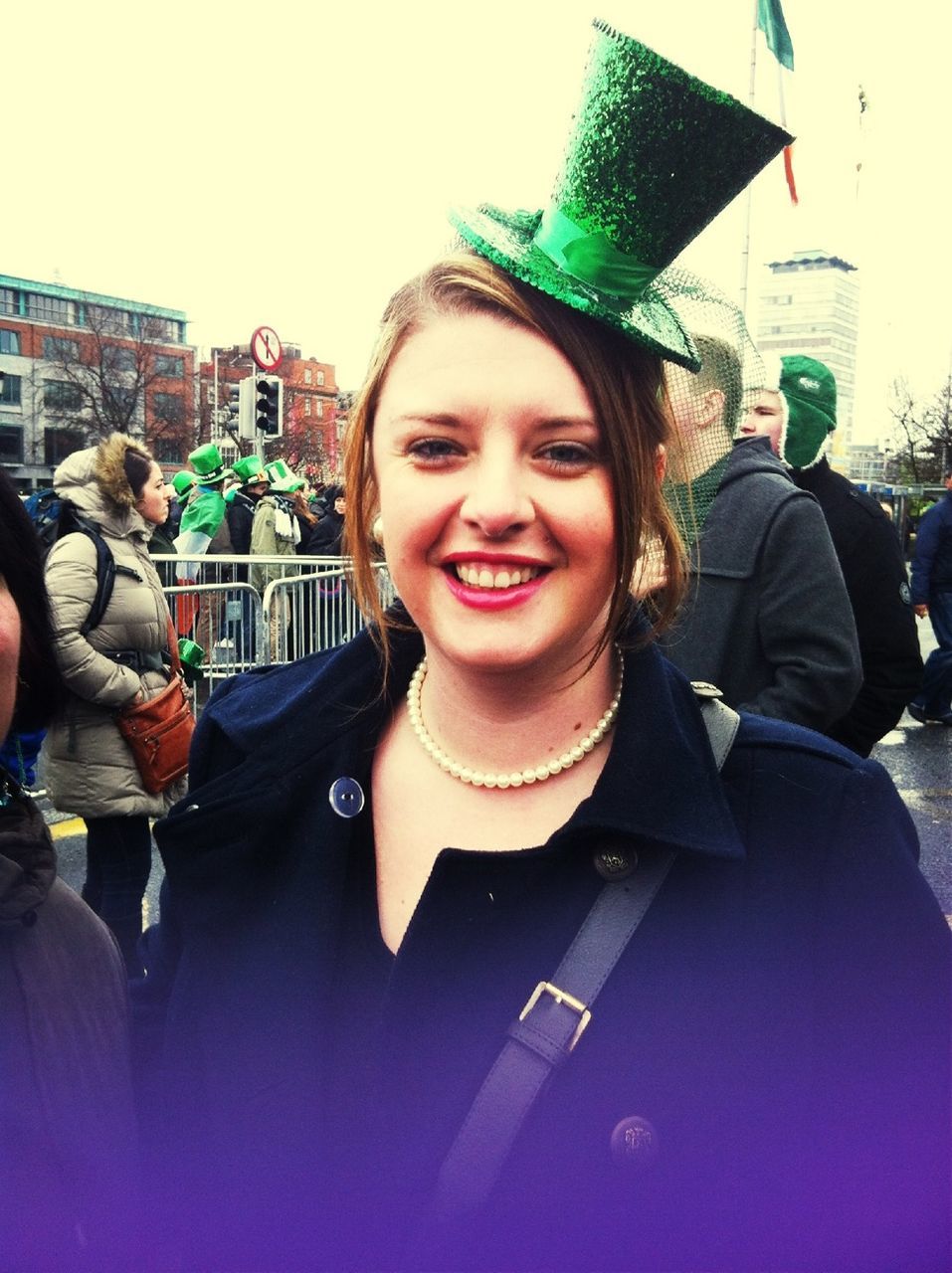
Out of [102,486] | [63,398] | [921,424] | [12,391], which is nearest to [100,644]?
[102,486]

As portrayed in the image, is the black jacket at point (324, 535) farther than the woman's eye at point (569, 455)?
Yes

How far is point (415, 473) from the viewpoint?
1318mm

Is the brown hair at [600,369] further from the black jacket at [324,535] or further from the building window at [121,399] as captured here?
the building window at [121,399]

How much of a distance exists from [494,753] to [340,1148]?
0.50 metres

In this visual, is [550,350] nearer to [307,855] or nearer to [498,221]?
[498,221]

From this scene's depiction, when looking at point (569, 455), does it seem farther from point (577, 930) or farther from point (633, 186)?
point (577, 930)

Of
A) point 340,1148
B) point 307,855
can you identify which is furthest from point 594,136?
point 340,1148

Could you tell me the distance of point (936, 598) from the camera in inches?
354

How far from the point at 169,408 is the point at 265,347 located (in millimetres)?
50284

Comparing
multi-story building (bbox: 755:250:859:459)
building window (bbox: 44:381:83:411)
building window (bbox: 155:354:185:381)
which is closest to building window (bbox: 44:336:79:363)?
building window (bbox: 44:381:83:411)

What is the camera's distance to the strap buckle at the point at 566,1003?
47.3 inches

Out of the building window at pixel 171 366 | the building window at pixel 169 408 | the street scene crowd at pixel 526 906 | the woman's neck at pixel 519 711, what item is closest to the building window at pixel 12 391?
the building window at pixel 171 366

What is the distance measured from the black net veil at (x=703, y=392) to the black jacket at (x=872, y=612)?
1.83m

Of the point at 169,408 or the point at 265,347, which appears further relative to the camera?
the point at 169,408
